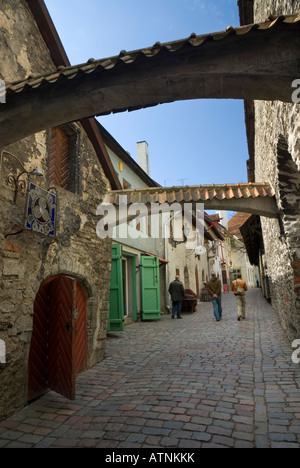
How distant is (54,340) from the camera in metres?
4.69

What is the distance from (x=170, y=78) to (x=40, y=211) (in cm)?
259

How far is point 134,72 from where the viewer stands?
2.55 meters

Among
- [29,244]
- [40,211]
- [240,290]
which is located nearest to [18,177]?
[40,211]

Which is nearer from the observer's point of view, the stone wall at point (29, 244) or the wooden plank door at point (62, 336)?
→ the stone wall at point (29, 244)

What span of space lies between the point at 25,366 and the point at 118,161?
8.46 metres

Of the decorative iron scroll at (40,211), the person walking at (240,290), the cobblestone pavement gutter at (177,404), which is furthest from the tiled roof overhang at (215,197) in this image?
the person walking at (240,290)

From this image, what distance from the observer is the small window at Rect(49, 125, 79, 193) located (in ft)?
17.9

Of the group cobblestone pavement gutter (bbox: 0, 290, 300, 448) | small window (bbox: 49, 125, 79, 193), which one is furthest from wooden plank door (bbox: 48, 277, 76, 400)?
small window (bbox: 49, 125, 79, 193)

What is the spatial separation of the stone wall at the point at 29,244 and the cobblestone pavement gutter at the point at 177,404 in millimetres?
570

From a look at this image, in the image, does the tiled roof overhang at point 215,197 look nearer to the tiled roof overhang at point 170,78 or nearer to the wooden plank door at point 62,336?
the wooden plank door at point 62,336

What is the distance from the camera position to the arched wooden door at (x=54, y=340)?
172 inches

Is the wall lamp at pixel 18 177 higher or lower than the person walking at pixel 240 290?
higher

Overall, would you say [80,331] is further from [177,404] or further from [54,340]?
[177,404]
